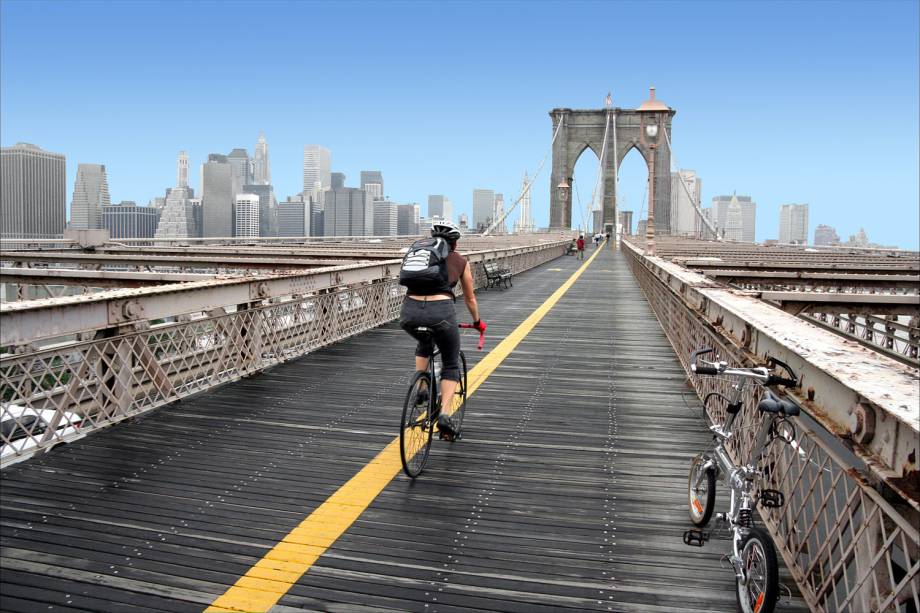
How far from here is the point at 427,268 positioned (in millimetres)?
5520

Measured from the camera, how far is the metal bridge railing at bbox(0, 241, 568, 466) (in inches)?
215

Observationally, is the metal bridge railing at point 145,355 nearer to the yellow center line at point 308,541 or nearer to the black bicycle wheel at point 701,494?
the yellow center line at point 308,541

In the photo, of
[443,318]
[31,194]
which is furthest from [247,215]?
[443,318]

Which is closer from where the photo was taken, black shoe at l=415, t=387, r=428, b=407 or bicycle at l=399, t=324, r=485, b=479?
bicycle at l=399, t=324, r=485, b=479

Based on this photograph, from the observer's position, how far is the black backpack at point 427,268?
18.1ft

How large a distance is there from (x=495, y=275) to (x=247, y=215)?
13518cm

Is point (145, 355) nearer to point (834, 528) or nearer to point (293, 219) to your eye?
point (834, 528)

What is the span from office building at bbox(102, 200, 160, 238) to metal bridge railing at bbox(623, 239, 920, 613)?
13762 cm

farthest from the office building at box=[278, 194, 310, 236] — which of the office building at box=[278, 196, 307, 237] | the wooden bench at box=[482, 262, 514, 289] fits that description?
the wooden bench at box=[482, 262, 514, 289]

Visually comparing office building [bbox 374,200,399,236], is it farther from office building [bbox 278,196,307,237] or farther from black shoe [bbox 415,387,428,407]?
black shoe [bbox 415,387,428,407]

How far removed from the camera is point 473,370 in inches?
369

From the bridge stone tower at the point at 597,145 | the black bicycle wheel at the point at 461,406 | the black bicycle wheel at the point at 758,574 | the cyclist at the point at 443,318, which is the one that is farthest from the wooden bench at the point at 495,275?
the bridge stone tower at the point at 597,145

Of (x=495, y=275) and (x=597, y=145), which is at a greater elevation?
(x=597, y=145)

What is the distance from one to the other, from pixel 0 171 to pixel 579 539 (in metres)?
135
